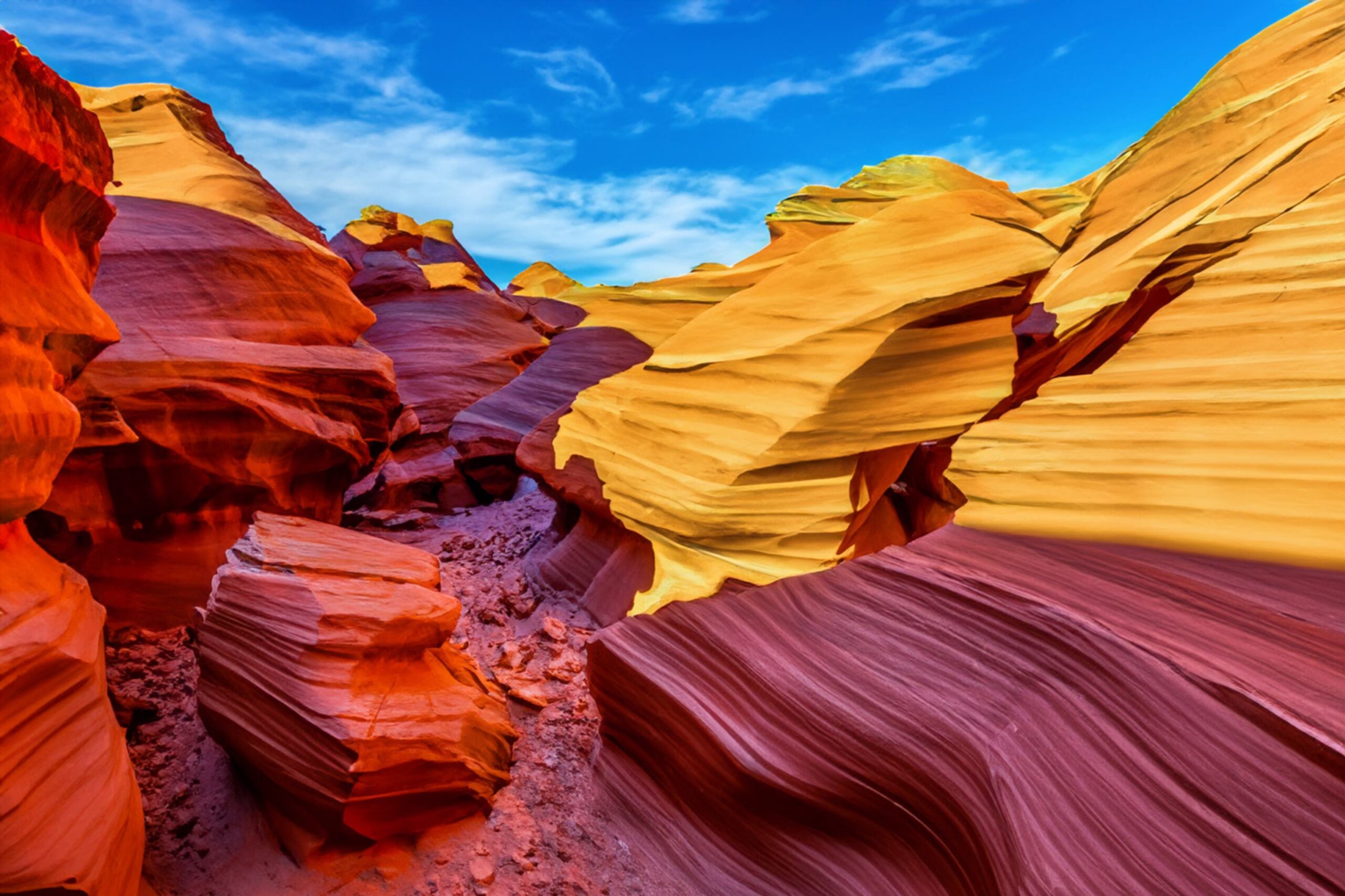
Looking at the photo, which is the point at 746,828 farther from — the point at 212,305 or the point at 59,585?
the point at 212,305

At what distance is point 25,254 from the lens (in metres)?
2.42

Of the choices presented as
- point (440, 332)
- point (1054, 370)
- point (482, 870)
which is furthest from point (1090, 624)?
point (440, 332)

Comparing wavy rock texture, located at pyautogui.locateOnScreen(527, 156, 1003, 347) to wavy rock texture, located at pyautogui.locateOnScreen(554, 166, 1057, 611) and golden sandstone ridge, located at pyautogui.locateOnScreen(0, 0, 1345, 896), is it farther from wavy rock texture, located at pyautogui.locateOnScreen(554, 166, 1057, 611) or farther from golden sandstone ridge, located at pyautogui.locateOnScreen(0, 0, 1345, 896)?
wavy rock texture, located at pyautogui.locateOnScreen(554, 166, 1057, 611)

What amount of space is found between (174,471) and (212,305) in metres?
1.37

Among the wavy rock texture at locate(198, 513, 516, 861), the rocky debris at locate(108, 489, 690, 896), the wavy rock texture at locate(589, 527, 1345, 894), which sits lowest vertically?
the rocky debris at locate(108, 489, 690, 896)

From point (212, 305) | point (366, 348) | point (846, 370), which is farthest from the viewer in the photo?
point (366, 348)

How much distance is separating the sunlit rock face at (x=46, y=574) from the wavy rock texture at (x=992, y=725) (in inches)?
→ 66.8

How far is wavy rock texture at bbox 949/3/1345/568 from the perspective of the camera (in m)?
1.68

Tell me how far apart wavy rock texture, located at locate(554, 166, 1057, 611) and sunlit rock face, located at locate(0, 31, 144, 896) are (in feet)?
6.43

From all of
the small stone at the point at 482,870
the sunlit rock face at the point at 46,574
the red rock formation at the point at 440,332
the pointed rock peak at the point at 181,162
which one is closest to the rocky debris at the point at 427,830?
the small stone at the point at 482,870

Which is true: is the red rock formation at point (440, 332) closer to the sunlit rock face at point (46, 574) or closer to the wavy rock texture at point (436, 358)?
the wavy rock texture at point (436, 358)

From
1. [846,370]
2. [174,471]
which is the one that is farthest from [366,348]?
[846,370]

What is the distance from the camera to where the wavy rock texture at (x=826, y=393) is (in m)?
2.85

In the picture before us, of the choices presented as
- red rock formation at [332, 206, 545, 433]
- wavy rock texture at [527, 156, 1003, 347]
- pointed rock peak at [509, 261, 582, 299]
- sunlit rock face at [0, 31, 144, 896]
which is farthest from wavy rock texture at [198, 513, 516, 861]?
pointed rock peak at [509, 261, 582, 299]
